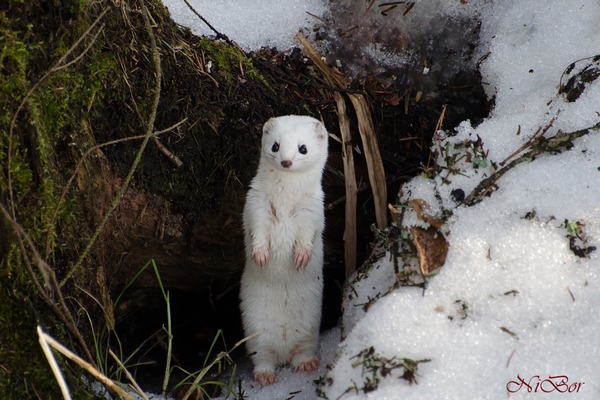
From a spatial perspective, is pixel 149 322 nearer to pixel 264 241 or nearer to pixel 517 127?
pixel 264 241

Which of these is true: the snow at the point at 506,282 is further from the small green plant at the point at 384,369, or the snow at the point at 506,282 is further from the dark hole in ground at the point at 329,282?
the dark hole in ground at the point at 329,282

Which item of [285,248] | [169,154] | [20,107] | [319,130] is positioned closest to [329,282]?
[285,248]

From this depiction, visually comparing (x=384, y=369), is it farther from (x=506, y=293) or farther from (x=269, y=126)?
(x=269, y=126)

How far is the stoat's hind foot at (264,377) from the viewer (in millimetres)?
3465

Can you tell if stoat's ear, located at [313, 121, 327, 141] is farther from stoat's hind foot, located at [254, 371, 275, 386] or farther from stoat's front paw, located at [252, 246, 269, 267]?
stoat's hind foot, located at [254, 371, 275, 386]

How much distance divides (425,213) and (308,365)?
1253mm

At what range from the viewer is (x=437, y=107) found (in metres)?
3.85

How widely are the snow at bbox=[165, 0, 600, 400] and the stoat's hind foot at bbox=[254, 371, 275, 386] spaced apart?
9cm

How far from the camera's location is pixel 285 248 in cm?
352

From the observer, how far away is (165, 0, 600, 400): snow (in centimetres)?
228

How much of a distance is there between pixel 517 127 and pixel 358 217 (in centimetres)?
139

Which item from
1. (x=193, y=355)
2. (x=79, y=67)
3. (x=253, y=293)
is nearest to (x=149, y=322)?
(x=193, y=355)

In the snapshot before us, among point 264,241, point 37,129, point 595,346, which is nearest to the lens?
point 595,346

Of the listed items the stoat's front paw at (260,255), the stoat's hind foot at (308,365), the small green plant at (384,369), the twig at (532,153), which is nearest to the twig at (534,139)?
the twig at (532,153)
